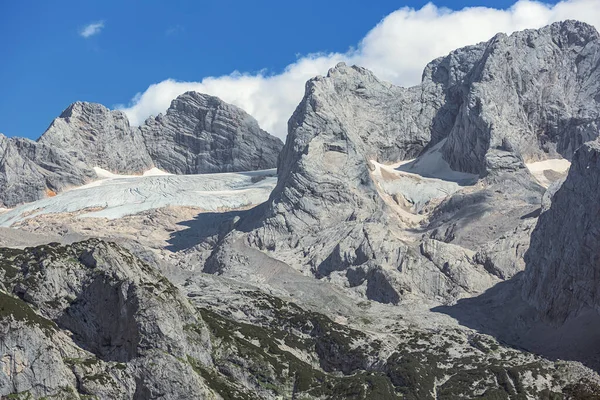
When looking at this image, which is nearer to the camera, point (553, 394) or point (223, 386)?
point (223, 386)

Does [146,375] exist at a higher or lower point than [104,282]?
lower

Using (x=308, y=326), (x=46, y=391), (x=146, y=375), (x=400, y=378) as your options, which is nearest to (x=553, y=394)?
(x=400, y=378)

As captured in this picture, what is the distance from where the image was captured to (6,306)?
13912 centimetres

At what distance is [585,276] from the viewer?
198m

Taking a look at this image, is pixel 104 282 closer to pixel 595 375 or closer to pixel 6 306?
pixel 6 306

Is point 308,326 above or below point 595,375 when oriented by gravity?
above

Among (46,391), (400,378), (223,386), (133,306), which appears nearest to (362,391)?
(400,378)

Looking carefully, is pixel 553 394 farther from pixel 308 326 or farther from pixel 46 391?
pixel 46 391

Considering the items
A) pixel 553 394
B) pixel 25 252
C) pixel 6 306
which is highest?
pixel 25 252

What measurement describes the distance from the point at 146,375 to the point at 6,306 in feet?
60.6

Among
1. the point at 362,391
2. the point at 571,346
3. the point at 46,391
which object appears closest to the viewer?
the point at 46,391

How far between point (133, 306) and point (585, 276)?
8335 cm

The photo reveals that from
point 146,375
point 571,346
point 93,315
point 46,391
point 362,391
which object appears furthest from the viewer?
point 571,346

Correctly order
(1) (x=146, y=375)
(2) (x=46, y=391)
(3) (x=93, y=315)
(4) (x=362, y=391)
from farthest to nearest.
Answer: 1. (4) (x=362, y=391)
2. (3) (x=93, y=315)
3. (1) (x=146, y=375)
4. (2) (x=46, y=391)
